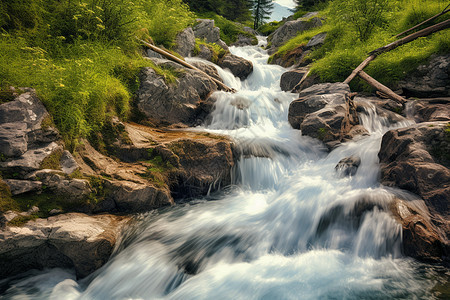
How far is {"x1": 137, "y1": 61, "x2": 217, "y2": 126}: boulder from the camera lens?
670 cm

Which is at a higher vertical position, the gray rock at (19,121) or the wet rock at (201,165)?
the gray rock at (19,121)

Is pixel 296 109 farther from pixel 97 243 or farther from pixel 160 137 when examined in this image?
pixel 97 243

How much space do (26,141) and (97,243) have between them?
1.80 m

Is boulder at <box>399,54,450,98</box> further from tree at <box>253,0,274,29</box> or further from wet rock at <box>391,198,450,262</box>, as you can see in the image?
tree at <box>253,0,274,29</box>

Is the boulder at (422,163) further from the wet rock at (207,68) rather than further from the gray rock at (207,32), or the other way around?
the gray rock at (207,32)

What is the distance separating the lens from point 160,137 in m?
5.72

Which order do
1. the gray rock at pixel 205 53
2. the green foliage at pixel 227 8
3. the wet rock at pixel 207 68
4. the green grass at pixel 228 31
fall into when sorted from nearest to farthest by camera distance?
the wet rock at pixel 207 68 < the gray rock at pixel 205 53 < the green grass at pixel 228 31 < the green foliage at pixel 227 8

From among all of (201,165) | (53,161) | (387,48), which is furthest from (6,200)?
(387,48)

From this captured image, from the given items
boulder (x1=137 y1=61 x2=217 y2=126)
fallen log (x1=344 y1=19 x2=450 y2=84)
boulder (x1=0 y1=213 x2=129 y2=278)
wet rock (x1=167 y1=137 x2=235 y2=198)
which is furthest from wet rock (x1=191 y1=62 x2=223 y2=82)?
boulder (x1=0 y1=213 x2=129 y2=278)

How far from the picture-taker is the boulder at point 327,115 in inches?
254

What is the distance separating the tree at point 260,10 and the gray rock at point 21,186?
4182 centimetres

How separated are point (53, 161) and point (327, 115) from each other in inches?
249

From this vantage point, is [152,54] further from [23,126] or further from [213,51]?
[23,126]

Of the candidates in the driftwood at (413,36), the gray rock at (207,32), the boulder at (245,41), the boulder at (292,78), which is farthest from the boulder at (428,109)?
the boulder at (245,41)
